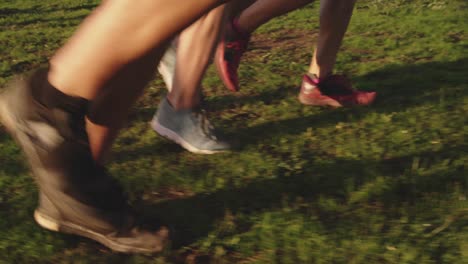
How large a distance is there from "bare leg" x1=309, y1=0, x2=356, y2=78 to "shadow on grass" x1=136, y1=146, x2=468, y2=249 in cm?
102

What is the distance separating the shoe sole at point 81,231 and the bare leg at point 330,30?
1808 millimetres

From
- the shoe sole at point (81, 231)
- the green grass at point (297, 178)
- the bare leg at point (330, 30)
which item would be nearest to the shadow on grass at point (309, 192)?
the green grass at point (297, 178)

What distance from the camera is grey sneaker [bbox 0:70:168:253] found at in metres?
1.63

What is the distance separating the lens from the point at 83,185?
65.9 inches

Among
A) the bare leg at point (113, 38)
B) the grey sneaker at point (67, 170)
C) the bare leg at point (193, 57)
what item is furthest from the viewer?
the bare leg at point (193, 57)

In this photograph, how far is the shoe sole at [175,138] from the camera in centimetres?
249

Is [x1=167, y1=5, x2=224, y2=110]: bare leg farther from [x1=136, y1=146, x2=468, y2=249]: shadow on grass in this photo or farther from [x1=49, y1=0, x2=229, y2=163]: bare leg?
[x1=49, y1=0, x2=229, y2=163]: bare leg

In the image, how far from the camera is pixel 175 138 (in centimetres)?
255

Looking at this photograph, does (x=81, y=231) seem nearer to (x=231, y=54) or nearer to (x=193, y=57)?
(x=193, y=57)

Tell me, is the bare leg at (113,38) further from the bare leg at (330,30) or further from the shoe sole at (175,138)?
the bare leg at (330,30)

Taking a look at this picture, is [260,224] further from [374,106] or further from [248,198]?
[374,106]

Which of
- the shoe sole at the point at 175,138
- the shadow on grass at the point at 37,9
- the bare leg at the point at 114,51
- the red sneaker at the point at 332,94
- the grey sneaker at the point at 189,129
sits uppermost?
the bare leg at the point at 114,51

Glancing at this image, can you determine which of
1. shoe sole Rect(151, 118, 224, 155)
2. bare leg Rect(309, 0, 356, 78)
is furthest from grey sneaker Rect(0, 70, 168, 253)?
bare leg Rect(309, 0, 356, 78)

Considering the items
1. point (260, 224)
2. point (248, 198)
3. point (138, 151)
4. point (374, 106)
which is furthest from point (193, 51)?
A: point (374, 106)
